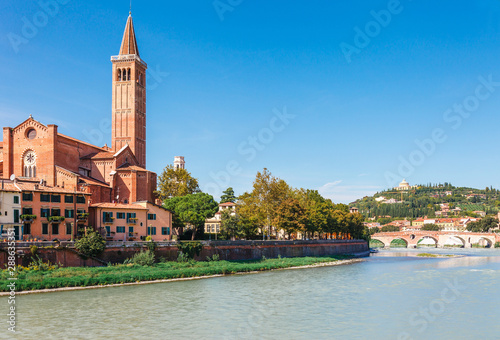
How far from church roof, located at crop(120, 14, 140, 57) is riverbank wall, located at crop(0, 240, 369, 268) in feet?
118

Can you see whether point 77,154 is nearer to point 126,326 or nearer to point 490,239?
point 126,326

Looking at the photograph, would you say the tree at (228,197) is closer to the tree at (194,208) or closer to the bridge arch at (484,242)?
the tree at (194,208)

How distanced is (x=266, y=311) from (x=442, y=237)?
417 feet

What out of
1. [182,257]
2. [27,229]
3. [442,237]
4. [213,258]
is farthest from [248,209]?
[442,237]

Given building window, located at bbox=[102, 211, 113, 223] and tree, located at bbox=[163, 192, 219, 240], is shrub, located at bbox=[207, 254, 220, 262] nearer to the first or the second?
tree, located at bbox=[163, 192, 219, 240]

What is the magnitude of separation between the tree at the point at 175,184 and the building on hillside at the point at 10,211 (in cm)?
2805

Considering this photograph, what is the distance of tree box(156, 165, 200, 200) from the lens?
226 feet

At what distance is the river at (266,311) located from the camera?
2355cm

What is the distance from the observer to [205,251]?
50688 millimetres

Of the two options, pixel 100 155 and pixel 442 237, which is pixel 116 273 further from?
pixel 442 237

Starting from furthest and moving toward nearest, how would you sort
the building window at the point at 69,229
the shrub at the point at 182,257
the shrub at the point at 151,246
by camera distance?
the shrub at the point at 182,257, the shrub at the point at 151,246, the building window at the point at 69,229

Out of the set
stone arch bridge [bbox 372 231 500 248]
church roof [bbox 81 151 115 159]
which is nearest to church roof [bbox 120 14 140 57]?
church roof [bbox 81 151 115 159]

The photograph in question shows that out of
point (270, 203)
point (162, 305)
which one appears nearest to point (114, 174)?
point (270, 203)

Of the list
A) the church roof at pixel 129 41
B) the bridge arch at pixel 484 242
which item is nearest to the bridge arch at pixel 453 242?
the bridge arch at pixel 484 242
